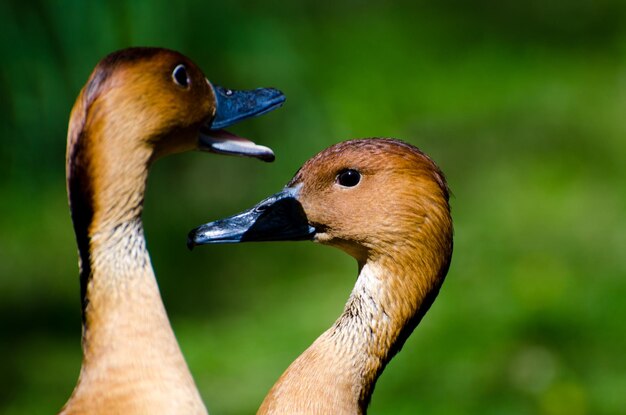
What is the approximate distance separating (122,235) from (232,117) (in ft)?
1.58

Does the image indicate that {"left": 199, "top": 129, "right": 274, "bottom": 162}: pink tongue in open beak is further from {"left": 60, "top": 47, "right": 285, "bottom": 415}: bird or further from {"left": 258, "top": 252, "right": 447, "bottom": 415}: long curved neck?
{"left": 258, "top": 252, "right": 447, "bottom": 415}: long curved neck

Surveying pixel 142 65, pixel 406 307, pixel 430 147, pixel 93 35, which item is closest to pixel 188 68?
pixel 142 65

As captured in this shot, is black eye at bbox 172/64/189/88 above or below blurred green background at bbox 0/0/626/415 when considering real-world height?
above

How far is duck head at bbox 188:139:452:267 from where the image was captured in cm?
309

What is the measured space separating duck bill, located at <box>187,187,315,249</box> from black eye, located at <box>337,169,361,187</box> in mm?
126

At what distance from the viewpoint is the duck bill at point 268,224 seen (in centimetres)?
319

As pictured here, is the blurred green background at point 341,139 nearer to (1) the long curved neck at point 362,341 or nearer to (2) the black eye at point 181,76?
(2) the black eye at point 181,76

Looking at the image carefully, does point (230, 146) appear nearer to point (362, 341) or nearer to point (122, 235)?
point (122, 235)

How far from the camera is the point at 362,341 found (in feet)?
10.3

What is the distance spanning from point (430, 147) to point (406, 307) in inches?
185

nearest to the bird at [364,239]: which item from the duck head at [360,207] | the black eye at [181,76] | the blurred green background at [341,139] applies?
the duck head at [360,207]

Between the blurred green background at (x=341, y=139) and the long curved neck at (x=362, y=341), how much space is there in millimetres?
1923

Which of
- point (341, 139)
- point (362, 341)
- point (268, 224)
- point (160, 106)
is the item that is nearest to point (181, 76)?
point (160, 106)

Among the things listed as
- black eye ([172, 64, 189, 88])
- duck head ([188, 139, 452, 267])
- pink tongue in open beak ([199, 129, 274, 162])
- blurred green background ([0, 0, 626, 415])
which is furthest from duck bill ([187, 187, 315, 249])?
blurred green background ([0, 0, 626, 415])
